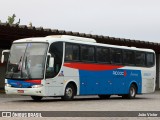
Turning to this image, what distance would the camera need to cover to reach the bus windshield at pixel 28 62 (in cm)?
2089

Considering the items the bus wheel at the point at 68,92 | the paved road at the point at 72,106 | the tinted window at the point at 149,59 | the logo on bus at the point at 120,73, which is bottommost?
the paved road at the point at 72,106

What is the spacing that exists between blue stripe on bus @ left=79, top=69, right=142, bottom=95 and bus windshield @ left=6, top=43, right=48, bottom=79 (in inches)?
111

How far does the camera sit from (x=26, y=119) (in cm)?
1321

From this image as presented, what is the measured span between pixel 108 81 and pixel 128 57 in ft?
8.08

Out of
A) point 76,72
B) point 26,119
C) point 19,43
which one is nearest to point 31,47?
point 19,43

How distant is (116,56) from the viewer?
26.2 metres

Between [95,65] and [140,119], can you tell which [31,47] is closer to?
[95,65]

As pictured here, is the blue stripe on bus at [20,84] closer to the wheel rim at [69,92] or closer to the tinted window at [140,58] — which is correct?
the wheel rim at [69,92]

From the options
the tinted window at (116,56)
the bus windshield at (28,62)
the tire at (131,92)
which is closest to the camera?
the bus windshield at (28,62)

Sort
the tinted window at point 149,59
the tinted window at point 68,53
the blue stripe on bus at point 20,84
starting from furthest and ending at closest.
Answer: the tinted window at point 149,59 → the tinted window at point 68,53 → the blue stripe on bus at point 20,84

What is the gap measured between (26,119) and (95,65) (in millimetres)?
11417

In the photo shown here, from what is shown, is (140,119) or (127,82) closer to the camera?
(140,119)

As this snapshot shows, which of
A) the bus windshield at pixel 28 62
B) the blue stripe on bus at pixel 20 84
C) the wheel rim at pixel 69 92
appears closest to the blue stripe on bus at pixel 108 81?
the wheel rim at pixel 69 92

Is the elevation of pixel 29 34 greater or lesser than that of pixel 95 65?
greater
